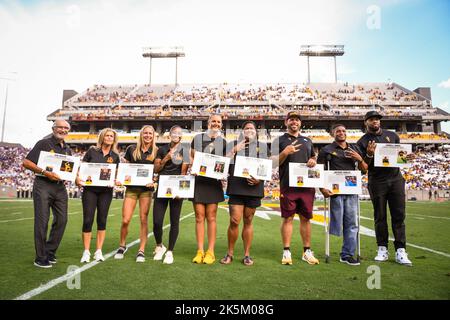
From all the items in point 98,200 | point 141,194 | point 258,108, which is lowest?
point 98,200

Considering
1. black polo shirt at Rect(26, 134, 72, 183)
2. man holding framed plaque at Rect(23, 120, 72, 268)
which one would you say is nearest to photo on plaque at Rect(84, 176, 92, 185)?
man holding framed plaque at Rect(23, 120, 72, 268)

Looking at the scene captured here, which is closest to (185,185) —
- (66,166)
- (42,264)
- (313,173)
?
(66,166)

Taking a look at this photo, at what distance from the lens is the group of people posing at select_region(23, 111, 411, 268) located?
4.57 metres

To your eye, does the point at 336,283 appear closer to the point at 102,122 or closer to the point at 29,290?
the point at 29,290

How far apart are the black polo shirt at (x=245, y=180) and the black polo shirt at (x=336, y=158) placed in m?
1.07

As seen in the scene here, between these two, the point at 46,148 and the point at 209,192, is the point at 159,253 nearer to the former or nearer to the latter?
the point at 209,192

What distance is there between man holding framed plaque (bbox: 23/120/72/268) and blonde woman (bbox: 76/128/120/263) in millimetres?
315

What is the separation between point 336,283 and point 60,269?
12.0ft

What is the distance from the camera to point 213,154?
185 inches

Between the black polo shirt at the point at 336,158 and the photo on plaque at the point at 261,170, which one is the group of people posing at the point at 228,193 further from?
the photo on plaque at the point at 261,170

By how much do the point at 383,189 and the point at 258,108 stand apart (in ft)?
148

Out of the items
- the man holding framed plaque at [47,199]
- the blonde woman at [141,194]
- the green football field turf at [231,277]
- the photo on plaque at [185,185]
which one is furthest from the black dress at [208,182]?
the man holding framed plaque at [47,199]

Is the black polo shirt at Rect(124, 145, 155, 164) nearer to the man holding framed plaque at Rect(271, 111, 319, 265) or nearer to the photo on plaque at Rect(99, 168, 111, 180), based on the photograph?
the photo on plaque at Rect(99, 168, 111, 180)

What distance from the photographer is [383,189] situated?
199 inches
